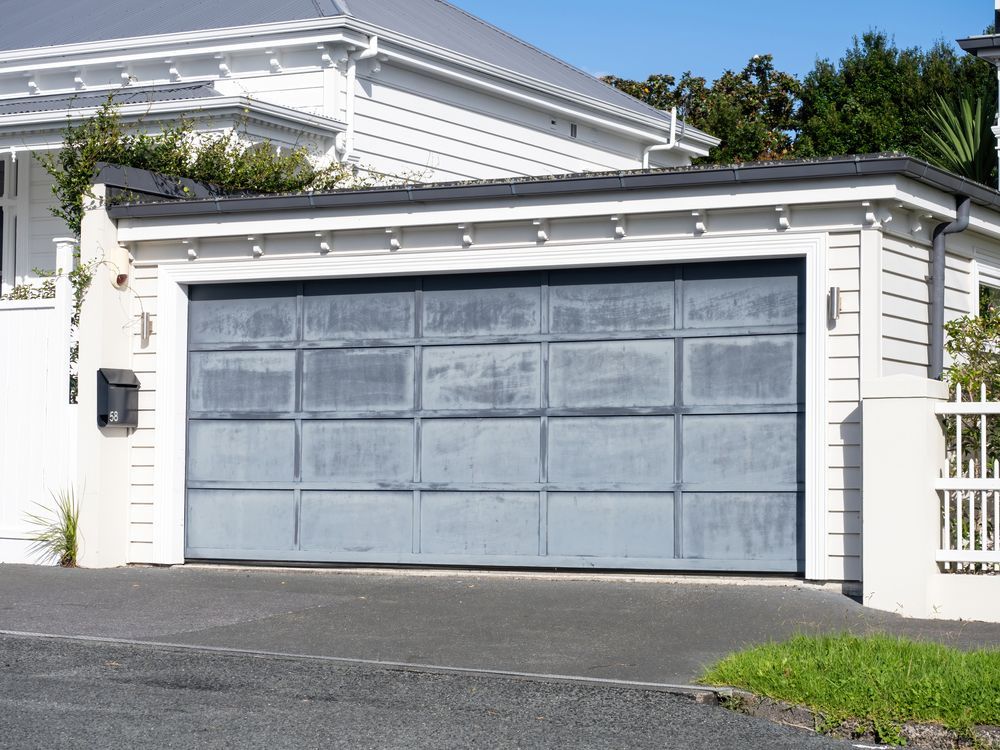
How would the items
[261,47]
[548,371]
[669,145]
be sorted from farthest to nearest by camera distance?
[669,145], [261,47], [548,371]

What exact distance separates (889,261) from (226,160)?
6.65m

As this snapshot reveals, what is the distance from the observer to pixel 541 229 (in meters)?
11.1

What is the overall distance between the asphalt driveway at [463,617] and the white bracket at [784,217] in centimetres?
266

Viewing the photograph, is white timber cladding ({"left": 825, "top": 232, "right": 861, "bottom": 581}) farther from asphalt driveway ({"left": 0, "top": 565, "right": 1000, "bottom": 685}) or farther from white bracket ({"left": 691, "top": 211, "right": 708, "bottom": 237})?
white bracket ({"left": 691, "top": 211, "right": 708, "bottom": 237})

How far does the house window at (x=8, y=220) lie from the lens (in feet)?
58.5

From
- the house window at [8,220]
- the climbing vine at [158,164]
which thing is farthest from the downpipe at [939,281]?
the house window at [8,220]

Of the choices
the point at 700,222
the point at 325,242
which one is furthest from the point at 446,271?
the point at 700,222

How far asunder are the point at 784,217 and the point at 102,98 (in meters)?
9.46

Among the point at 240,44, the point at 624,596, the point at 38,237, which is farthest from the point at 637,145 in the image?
the point at 624,596

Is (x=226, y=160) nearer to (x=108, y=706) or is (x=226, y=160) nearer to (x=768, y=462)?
(x=768, y=462)

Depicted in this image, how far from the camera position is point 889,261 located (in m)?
10.4

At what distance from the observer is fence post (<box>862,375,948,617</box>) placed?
942 cm

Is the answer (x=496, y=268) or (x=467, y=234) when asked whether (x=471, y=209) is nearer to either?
(x=467, y=234)

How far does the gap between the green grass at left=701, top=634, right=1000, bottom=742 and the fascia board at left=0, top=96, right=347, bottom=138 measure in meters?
9.62
